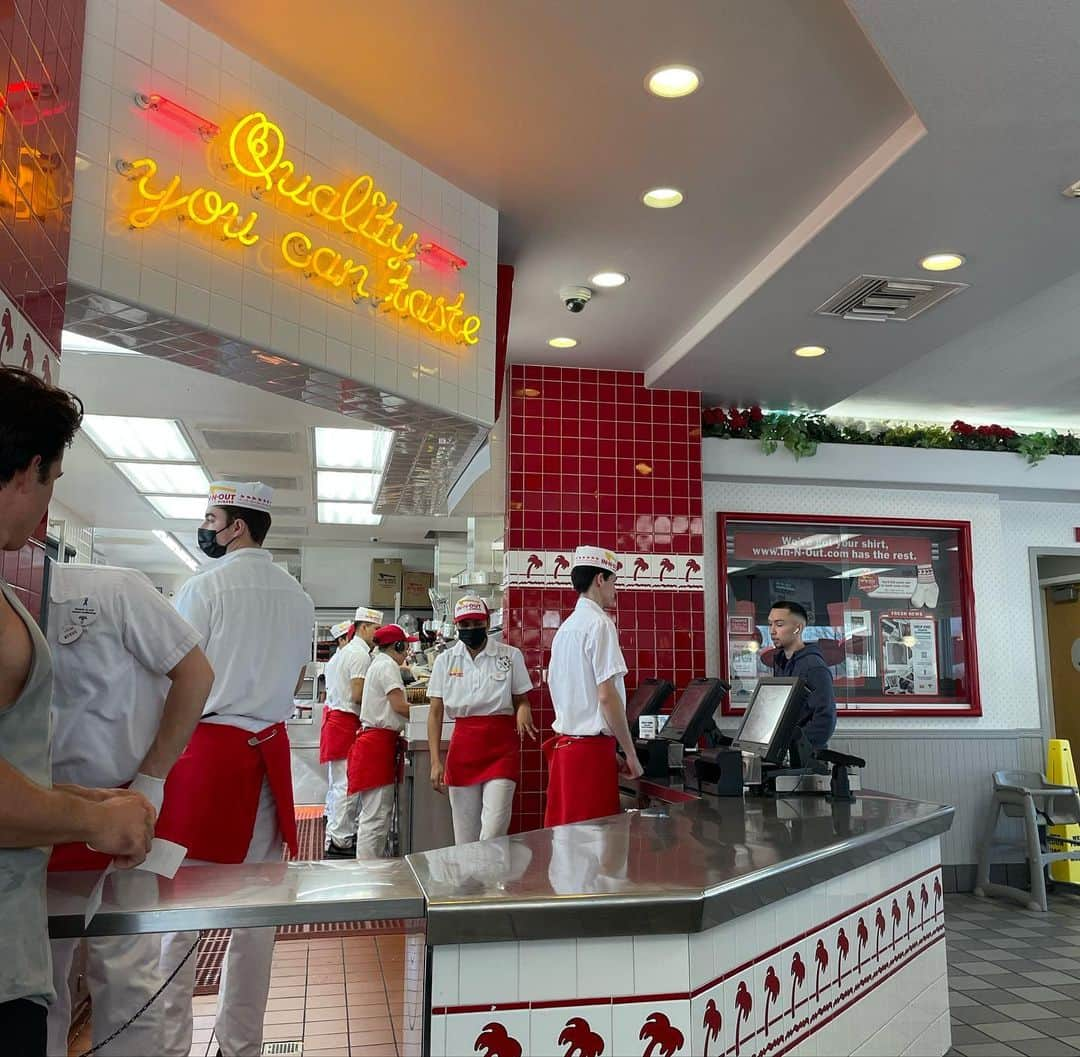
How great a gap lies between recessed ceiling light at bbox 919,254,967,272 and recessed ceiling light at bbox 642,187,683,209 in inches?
45.7

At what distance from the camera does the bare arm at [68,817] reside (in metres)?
1.14

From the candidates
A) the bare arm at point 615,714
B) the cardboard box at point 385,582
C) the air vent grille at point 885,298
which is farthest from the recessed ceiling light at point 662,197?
the cardboard box at point 385,582

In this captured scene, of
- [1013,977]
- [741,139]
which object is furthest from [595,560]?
[1013,977]

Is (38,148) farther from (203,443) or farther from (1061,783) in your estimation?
(1061,783)

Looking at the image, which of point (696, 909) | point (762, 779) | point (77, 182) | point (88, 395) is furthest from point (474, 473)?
point (696, 909)

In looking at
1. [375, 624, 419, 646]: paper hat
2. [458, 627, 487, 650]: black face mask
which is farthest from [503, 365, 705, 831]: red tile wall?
[375, 624, 419, 646]: paper hat

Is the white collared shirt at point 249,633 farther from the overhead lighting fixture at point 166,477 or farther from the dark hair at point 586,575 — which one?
the overhead lighting fixture at point 166,477

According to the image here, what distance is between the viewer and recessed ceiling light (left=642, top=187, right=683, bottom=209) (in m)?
4.06

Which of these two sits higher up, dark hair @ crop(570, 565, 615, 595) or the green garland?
the green garland

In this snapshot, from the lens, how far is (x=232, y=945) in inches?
108

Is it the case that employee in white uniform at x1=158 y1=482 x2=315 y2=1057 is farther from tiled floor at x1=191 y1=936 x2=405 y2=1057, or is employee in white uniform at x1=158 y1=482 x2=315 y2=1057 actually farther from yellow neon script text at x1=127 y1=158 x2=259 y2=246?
yellow neon script text at x1=127 y1=158 x2=259 y2=246

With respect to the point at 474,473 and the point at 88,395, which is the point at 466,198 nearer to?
the point at 474,473

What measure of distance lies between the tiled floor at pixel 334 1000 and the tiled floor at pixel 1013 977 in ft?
7.48

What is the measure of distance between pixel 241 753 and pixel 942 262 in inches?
141
